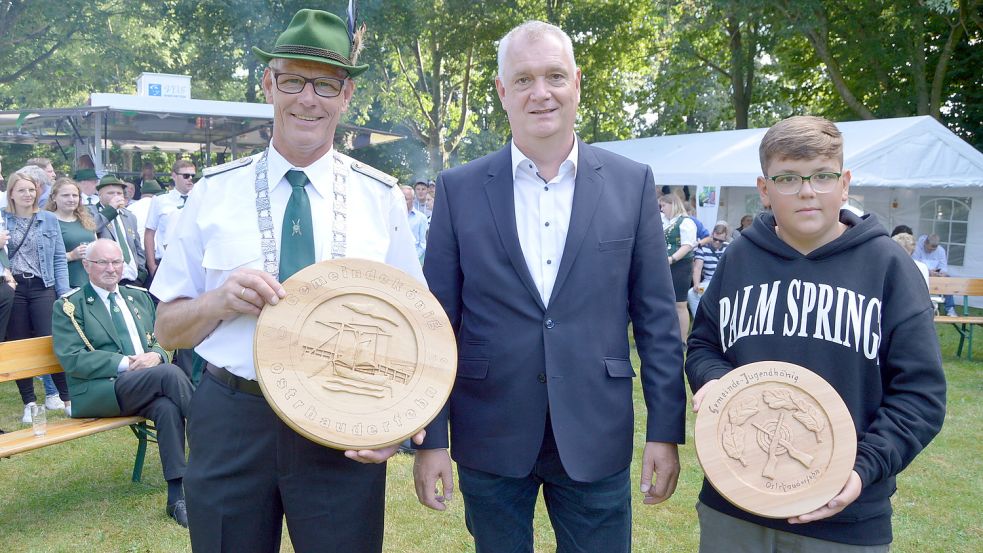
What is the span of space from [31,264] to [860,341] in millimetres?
6492

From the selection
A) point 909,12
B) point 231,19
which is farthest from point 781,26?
point 231,19

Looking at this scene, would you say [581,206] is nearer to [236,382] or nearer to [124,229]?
[236,382]

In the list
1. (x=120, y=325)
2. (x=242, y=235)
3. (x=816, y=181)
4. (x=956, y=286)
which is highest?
(x=816, y=181)

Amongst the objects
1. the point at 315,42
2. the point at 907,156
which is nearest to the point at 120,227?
the point at 315,42

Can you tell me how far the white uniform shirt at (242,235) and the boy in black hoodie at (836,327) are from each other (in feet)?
3.40

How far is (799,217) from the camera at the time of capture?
211cm

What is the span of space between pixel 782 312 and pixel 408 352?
1.06 meters

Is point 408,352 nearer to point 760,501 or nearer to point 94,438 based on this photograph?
point 760,501

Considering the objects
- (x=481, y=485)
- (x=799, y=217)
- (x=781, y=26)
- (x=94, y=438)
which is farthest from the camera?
(x=781, y=26)

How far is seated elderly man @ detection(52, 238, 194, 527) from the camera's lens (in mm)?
4586

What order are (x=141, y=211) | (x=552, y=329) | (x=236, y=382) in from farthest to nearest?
1. (x=141, y=211)
2. (x=552, y=329)
3. (x=236, y=382)

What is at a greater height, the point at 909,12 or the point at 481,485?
the point at 909,12

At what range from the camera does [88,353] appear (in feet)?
15.3

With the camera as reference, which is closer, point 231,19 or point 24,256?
point 24,256
